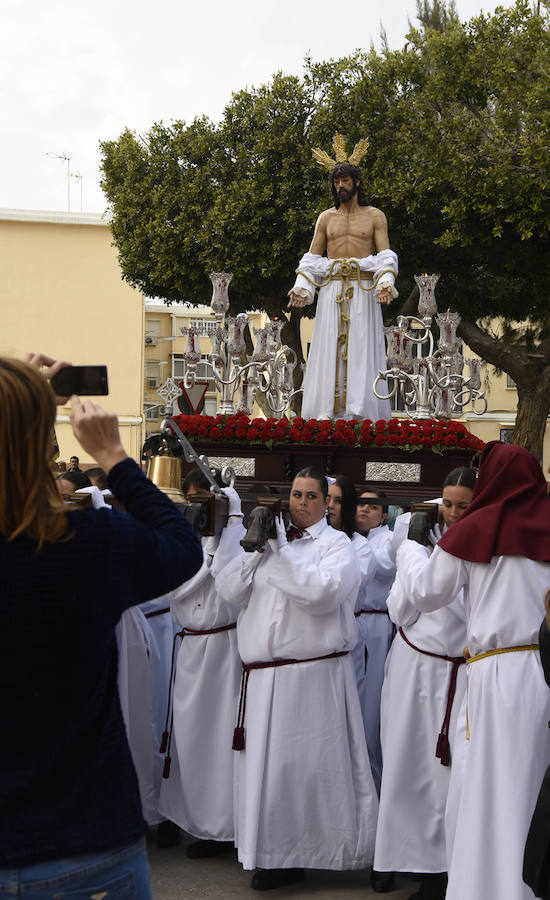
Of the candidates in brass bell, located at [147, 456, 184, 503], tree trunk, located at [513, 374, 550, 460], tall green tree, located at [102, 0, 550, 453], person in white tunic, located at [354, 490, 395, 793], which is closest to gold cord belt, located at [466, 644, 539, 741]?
brass bell, located at [147, 456, 184, 503]

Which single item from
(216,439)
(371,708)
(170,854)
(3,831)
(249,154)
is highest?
(249,154)

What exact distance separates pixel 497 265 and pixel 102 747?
709 inches

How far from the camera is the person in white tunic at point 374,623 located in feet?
19.9

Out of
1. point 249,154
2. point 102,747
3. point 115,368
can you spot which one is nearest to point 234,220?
point 249,154

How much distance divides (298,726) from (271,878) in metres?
0.75

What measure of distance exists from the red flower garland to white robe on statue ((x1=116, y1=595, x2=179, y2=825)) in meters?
2.73

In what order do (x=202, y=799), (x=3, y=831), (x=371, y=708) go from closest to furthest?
(x=3, y=831)
(x=202, y=799)
(x=371, y=708)

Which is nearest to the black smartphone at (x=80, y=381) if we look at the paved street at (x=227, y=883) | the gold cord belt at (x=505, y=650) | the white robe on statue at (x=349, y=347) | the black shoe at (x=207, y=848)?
the gold cord belt at (x=505, y=650)

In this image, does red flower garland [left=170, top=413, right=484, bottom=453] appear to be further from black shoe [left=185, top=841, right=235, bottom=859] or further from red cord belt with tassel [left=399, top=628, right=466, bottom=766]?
black shoe [left=185, top=841, right=235, bottom=859]

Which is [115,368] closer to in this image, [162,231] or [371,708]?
[162,231]

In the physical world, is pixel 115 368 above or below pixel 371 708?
above

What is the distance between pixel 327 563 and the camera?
16.6 ft

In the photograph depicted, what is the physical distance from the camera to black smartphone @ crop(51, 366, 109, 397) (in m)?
2.18

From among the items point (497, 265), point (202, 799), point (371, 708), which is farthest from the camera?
point (497, 265)
